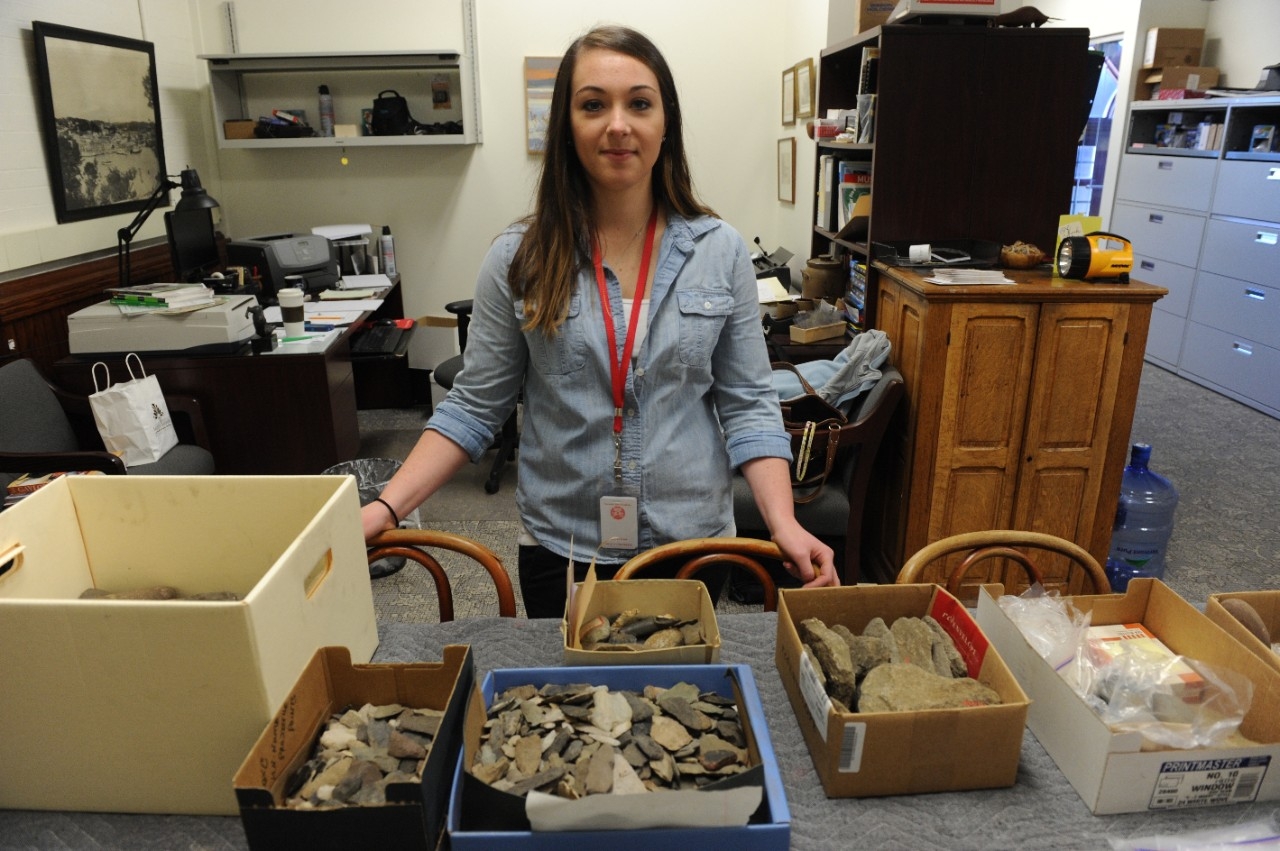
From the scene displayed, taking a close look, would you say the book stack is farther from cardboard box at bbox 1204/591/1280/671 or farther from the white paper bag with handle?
cardboard box at bbox 1204/591/1280/671

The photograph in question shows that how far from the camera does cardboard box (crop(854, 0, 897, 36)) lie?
2988 millimetres

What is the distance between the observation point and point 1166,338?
5539 millimetres

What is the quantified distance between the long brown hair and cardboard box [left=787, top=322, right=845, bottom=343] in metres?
1.73

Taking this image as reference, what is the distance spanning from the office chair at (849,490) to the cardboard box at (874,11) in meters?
1.29

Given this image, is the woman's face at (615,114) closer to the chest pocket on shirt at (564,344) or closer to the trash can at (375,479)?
the chest pocket on shirt at (564,344)

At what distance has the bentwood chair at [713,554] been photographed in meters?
1.35

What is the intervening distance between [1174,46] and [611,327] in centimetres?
579

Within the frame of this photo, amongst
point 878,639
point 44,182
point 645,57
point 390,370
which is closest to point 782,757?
point 878,639

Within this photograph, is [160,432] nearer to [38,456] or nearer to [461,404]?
[38,456]

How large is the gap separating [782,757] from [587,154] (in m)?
0.89

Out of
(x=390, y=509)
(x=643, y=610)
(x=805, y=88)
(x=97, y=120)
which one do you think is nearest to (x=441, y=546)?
(x=390, y=509)

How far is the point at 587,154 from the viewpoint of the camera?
132 centimetres

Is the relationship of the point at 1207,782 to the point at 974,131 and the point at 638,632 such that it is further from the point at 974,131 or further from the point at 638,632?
the point at 974,131

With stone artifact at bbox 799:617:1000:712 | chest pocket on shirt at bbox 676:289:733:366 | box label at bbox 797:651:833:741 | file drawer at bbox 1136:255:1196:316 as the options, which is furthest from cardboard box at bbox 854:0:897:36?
file drawer at bbox 1136:255:1196:316
